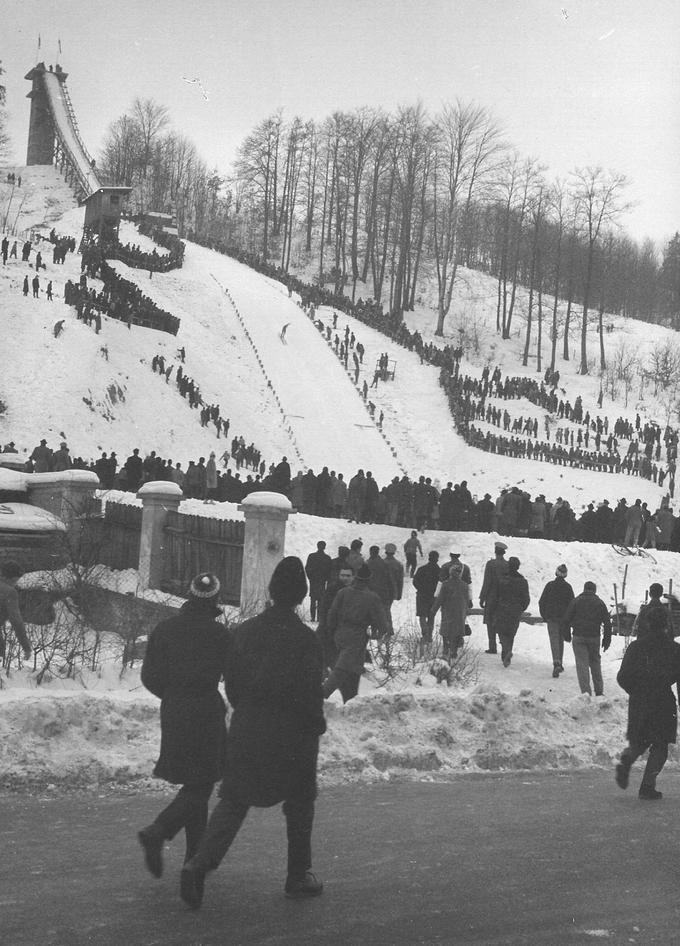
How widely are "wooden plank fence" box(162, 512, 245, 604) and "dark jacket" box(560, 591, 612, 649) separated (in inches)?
178

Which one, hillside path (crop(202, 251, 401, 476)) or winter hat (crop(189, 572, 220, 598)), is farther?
hillside path (crop(202, 251, 401, 476))

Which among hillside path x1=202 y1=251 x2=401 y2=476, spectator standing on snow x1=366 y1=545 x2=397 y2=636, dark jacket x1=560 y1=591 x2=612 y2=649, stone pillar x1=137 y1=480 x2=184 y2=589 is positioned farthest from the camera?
hillside path x1=202 y1=251 x2=401 y2=476

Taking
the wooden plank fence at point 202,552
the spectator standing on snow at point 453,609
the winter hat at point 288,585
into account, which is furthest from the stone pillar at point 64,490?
the winter hat at point 288,585

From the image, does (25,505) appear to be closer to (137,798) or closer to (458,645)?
(458,645)

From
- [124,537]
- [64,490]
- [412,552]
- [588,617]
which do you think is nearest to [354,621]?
[588,617]

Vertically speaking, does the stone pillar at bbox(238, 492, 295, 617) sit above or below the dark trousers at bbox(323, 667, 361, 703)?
above

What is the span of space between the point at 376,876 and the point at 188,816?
3.25ft

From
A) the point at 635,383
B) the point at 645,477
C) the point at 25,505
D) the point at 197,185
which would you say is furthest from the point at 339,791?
the point at 197,185

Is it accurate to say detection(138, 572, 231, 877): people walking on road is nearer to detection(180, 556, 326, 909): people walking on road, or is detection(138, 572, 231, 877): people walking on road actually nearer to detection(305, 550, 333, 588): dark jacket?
detection(180, 556, 326, 909): people walking on road

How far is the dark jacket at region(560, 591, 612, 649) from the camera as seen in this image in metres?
A: 11.9

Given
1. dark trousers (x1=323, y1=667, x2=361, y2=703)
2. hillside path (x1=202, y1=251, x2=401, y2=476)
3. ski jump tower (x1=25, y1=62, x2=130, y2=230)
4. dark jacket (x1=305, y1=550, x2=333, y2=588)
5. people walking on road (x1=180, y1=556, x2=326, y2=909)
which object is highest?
ski jump tower (x1=25, y1=62, x2=130, y2=230)

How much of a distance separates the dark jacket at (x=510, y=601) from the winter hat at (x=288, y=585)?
30.2ft

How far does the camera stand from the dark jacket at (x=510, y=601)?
13.5 m

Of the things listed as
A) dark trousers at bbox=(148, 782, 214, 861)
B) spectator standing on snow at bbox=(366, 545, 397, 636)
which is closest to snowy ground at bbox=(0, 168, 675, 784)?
spectator standing on snow at bbox=(366, 545, 397, 636)
